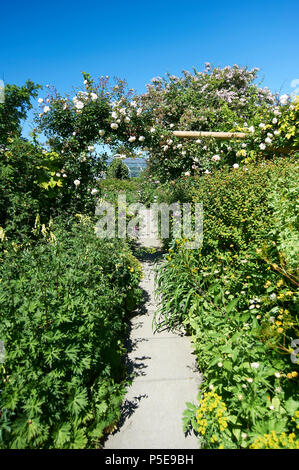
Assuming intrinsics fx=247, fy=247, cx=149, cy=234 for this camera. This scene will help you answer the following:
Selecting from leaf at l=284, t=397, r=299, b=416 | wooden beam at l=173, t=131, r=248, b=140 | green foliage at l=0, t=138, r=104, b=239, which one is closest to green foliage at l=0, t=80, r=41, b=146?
green foliage at l=0, t=138, r=104, b=239

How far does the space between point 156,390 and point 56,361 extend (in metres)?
1.06

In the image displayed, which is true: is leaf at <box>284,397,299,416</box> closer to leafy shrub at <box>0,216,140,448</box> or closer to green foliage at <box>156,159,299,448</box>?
green foliage at <box>156,159,299,448</box>

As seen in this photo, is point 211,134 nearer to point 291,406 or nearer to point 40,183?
point 40,183

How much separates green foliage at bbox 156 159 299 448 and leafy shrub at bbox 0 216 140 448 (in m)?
0.72

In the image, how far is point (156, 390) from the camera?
87.9 inches

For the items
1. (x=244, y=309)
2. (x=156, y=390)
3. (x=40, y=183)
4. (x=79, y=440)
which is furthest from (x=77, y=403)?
(x=40, y=183)

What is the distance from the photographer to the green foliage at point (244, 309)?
1.61 m

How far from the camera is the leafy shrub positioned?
1.45 meters

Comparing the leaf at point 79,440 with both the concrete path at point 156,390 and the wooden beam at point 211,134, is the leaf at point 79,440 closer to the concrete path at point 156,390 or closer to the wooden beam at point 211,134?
the concrete path at point 156,390

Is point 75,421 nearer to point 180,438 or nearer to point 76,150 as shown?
point 180,438

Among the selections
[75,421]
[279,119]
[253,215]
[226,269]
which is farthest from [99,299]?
[279,119]

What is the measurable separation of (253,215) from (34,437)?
118 inches

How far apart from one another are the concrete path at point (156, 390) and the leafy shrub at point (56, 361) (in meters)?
0.19

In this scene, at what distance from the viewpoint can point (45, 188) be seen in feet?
14.0
